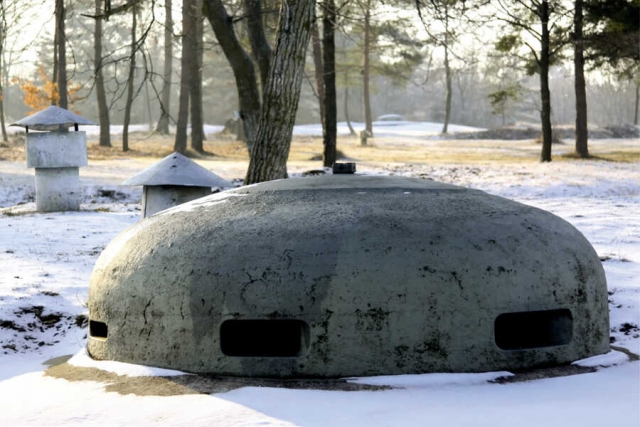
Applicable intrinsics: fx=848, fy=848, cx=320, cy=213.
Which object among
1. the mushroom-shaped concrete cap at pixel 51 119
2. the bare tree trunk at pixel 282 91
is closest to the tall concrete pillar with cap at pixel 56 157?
the mushroom-shaped concrete cap at pixel 51 119

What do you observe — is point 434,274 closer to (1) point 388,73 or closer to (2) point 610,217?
(2) point 610,217

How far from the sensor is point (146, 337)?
497 cm

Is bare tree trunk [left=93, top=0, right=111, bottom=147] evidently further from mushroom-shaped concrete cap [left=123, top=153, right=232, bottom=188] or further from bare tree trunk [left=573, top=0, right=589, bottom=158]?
mushroom-shaped concrete cap [left=123, top=153, right=232, bottom=188]

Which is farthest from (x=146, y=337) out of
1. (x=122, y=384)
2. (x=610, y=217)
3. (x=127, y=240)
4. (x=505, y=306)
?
(x=610, y=217)

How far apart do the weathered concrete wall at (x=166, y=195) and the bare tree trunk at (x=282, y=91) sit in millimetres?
811

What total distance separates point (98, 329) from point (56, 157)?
908cm

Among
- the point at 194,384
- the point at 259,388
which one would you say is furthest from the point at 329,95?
the point at 259,388

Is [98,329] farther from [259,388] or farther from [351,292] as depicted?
[351,292]

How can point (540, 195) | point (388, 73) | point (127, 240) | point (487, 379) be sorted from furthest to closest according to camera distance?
point (388, 73) < point (540, 195) < point (127, 240) < point (487, 379)

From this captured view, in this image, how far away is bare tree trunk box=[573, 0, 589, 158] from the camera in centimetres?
2402

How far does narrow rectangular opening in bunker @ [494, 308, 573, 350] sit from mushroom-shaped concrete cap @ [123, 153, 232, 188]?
4.77 metres

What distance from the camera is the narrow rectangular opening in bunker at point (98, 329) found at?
17.9ft

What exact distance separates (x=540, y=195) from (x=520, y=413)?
45.0 feet

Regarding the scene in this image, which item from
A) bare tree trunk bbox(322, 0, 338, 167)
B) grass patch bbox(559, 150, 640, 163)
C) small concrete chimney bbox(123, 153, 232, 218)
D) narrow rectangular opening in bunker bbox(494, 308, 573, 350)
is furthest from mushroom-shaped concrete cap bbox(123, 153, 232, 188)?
grass patch bbox(559, 150, 640, 163)
